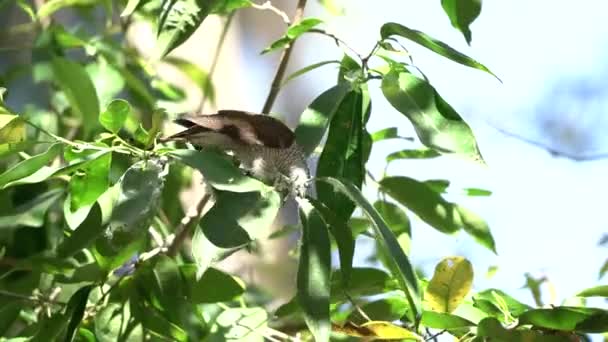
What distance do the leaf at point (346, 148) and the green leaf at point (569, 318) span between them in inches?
4.5

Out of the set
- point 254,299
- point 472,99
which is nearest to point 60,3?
point 254,299

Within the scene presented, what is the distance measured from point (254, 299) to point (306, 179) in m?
0.32

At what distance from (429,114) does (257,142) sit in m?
0.09

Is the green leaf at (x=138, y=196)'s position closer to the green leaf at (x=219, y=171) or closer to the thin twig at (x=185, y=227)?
the green leaf at (x=219, y=171)

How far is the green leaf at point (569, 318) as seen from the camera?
0.44 meters

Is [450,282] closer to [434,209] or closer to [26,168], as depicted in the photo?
[434,209]

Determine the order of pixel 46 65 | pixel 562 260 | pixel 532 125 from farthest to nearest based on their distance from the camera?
pixel 532 125
pixel 562 260
pixel 46 65

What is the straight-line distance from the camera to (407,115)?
1.49ft

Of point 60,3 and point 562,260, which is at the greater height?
point 60,3

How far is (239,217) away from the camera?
1.37 feet

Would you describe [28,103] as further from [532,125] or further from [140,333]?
[532,125]

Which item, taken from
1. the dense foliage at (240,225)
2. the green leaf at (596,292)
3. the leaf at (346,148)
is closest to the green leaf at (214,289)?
the dense foliage at (240,225)

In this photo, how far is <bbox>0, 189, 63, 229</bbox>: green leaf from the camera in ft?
1.88

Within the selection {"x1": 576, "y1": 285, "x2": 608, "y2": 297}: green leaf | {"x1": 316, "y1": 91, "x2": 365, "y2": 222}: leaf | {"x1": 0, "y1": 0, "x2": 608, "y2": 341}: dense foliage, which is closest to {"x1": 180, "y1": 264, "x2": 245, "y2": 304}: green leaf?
{"x1": 0, "y1": 0, "x2": 608, "y2": 341}: dense foliage
